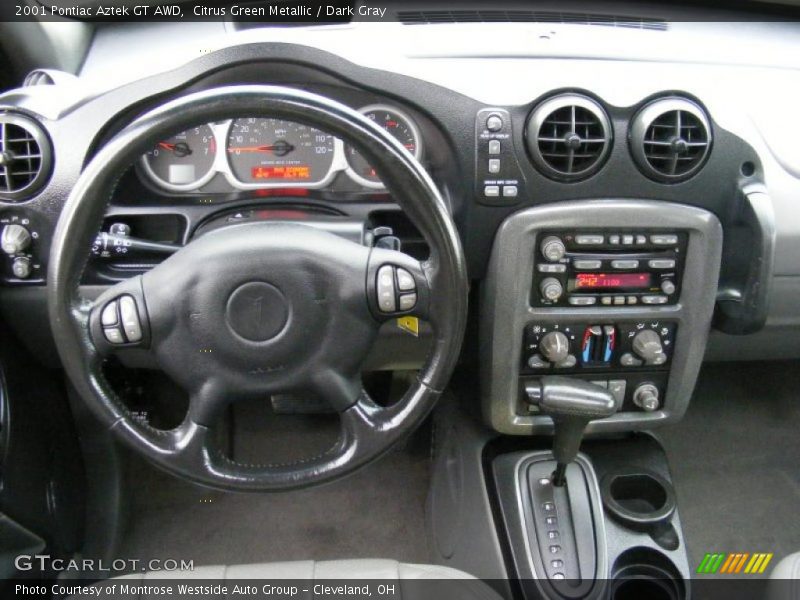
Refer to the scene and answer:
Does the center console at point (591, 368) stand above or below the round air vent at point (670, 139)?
below

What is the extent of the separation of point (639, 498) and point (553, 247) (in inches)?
26.0

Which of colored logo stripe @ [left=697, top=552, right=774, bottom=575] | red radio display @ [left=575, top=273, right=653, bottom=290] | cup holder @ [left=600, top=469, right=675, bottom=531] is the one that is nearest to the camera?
red radio display @ [left=575, top=273, right=653, bottom=290]

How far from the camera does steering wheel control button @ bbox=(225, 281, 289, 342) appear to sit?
3.18ft

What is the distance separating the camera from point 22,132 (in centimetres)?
125

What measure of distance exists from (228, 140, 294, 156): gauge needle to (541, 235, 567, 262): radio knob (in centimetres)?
50

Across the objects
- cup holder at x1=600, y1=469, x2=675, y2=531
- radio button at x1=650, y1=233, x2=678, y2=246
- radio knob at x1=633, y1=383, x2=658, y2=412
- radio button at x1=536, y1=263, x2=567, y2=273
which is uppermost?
radio button at x1=650, y1=233, x2=678, y2=246

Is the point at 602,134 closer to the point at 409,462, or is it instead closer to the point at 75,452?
the point at 409,462

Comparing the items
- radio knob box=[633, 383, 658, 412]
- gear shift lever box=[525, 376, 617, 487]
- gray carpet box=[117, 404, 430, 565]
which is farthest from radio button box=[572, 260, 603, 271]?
gray carpet box=[117, 404, 430, 565]

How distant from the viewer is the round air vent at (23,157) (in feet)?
4.05

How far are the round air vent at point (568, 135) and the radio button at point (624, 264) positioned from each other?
0.17m

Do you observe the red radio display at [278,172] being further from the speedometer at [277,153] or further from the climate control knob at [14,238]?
the climate control knob at [14,238]

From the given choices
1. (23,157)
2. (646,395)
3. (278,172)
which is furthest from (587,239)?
(23,157)

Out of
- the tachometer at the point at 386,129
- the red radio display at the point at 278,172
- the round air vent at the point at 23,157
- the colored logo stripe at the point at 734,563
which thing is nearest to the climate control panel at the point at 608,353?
the tachometer at the point at 386,129

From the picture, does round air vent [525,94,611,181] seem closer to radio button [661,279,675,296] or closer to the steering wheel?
radio button [661,279,675,296]
